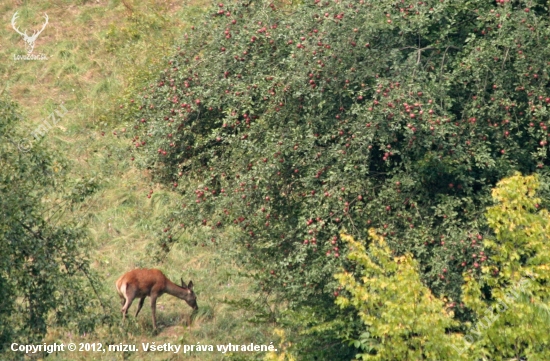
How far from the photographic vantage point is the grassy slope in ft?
47.0

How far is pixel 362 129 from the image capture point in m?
10.2

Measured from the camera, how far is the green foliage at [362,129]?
1018 centimetres

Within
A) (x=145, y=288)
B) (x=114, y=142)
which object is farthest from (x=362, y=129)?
(x=114, y=142)

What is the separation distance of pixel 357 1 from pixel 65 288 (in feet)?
15.5

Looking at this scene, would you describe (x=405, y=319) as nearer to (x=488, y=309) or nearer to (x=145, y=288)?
(x=488, y=309)

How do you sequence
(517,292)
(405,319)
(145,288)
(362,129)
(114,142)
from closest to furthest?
(517,292)
(405,319)
(362,129)
(145,288)
(114,142)

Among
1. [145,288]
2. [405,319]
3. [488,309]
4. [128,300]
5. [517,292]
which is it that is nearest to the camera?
[517,292]

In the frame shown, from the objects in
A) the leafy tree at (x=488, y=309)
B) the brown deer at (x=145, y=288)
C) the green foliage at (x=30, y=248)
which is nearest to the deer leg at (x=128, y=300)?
the brown deer at (x=145, y=288)

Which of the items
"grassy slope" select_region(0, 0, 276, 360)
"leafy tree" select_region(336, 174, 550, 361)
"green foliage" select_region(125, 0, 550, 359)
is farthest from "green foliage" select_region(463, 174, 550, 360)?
"grassy slope" select_region(0, 0, 276, 360)

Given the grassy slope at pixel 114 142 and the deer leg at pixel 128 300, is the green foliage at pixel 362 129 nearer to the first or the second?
the grassy slope at pixel 114 142

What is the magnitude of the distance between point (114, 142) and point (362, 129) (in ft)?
37.8

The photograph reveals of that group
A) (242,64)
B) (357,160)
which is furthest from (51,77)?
(357,160)

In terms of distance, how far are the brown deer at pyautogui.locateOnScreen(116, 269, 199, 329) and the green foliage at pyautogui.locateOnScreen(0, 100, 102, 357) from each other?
320 centimetres

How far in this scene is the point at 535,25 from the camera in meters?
10.2
